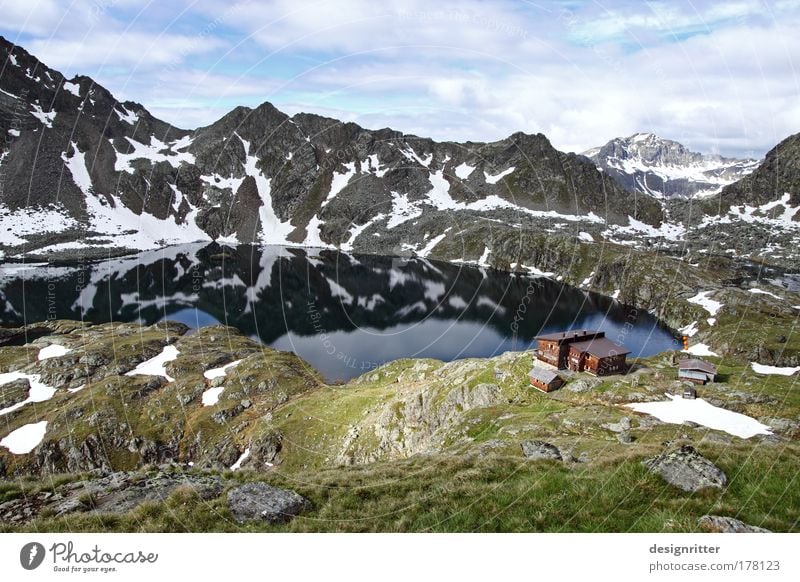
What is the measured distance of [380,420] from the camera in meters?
56.5

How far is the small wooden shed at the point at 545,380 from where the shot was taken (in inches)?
2018

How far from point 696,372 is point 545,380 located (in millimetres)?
18818

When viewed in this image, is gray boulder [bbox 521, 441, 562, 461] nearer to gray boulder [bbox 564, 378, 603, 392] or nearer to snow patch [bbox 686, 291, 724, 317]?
gray boulder [bbox 564, 378, 603, 392]

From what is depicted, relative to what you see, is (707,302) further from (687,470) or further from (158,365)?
(158,365)

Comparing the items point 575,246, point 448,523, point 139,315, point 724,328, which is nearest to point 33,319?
point 139,315

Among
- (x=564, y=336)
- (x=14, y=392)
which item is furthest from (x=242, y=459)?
(x=564, y=336)

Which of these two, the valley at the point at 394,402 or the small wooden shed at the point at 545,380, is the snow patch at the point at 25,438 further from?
the small wooden shed at the point at 545,380

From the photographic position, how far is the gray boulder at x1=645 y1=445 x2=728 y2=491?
537 inches

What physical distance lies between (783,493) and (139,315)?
14965 cm

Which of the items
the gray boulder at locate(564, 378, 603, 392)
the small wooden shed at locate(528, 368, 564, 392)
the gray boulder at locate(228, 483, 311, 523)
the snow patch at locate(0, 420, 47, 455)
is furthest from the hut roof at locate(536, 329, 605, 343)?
the snow patch at locate(0, 420, 47, 455)

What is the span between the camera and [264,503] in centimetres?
1441

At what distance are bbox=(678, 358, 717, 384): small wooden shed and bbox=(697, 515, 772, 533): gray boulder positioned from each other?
4932 cm

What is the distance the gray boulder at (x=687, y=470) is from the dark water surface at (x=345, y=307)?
251 feet
